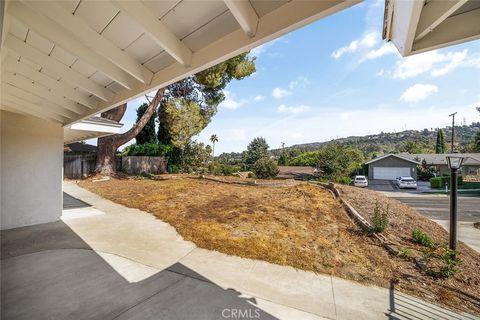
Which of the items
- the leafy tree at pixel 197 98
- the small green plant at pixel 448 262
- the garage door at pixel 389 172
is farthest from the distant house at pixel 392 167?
the small green plant at pixel 448 262

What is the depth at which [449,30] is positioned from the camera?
170cm

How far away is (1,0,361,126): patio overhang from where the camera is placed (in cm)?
176

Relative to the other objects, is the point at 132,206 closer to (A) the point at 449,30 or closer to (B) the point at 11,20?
(B) the point at 11,20

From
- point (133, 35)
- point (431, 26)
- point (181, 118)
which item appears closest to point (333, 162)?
point (181, 118)

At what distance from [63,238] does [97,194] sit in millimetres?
5943

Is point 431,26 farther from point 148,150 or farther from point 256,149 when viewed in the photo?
point 256,149

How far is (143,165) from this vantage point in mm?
17984

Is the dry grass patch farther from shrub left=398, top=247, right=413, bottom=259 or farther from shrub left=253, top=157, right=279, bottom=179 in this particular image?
shrub left=253, top=157, right=279, bottom=179

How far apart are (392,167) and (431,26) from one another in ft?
112

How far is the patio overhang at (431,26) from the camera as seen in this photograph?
1433 millimetres

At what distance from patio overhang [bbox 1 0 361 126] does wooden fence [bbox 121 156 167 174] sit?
15205 mm

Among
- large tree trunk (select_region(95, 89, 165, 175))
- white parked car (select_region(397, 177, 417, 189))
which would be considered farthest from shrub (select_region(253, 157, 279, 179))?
white parked car (select_region(397, 177, 417, 189))

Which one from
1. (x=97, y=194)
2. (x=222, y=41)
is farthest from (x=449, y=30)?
(x=97, y=194)

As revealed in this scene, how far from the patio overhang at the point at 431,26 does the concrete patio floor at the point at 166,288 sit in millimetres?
3019
